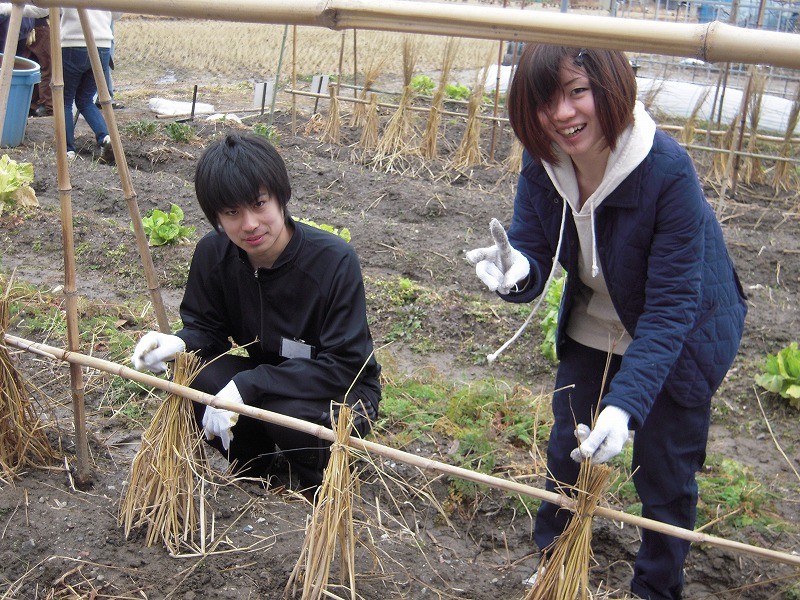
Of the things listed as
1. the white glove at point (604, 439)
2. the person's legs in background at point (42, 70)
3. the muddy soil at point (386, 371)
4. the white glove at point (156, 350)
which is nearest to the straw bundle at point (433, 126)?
the muddy soil at point (386, 371)

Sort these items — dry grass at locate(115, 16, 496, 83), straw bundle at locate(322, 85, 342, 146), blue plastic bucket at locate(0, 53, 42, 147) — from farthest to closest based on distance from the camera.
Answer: dry grass at locate(115, 16, 496, 83) < straw bundle at locate(322, 85, 342, 146) < blue plastic bucket at locate(0, 53, 42, 147)

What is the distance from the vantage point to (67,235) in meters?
2.42

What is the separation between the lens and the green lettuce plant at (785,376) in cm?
353

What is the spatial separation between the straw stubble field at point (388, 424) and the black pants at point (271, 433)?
0.34 ft

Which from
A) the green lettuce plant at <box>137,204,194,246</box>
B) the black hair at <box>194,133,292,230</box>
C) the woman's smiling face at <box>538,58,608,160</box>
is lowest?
the green lettuce plant at <box>137,204,194,246</box>

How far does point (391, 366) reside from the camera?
148 inches

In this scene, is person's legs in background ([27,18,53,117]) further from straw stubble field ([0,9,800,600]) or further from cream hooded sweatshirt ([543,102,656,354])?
cream hooded sweatshirt ([543,102,656,354])

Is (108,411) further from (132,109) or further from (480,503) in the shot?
(132,109)

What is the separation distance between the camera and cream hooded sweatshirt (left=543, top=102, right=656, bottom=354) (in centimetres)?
192

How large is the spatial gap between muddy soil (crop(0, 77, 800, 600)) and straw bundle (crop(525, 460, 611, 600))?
1.46 ft

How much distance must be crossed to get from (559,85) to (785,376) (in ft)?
7.47

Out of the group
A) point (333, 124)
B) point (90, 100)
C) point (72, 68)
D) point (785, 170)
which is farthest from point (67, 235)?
point (785, 170)

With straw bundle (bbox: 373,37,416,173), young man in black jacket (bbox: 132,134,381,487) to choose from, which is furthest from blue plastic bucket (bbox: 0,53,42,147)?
young man in black jacket (bbox: 132,134,381,487)

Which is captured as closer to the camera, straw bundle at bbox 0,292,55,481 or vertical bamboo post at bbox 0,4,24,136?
vertical bamboo post at bbox 0,4,24,136
